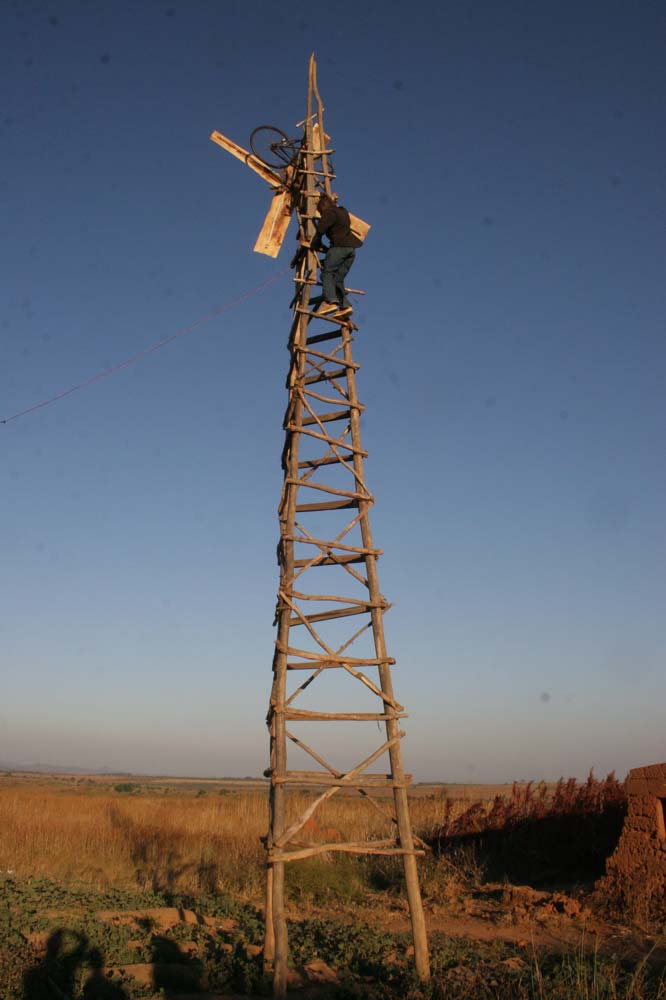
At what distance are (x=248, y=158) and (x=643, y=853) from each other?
1016 cm

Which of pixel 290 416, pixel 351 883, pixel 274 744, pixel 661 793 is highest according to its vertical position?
pixel 290 416

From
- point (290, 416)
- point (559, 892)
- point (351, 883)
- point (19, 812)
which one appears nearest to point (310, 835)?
point (351, 883)

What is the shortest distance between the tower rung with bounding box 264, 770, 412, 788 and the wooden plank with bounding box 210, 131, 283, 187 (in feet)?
24.0

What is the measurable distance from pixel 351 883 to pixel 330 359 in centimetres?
824

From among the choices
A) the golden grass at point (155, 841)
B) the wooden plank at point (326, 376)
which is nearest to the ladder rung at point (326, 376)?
the wooden plank at point (326, 376)

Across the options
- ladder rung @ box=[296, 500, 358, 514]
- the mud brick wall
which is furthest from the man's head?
the mud brick wall

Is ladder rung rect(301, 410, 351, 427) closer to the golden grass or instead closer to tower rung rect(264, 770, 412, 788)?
tower rung rect(264, 770, 412, 788)

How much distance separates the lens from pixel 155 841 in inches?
625

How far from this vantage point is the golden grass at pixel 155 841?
500 inches

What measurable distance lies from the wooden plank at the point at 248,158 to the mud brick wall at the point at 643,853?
9052 millimetres

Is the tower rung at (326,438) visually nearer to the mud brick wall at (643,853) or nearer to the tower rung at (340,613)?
the tower rung at (340,613)

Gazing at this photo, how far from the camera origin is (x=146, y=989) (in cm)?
650

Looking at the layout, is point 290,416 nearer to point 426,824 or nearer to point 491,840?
point 491,840

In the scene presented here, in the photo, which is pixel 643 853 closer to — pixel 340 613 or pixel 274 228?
pixel 340 613
